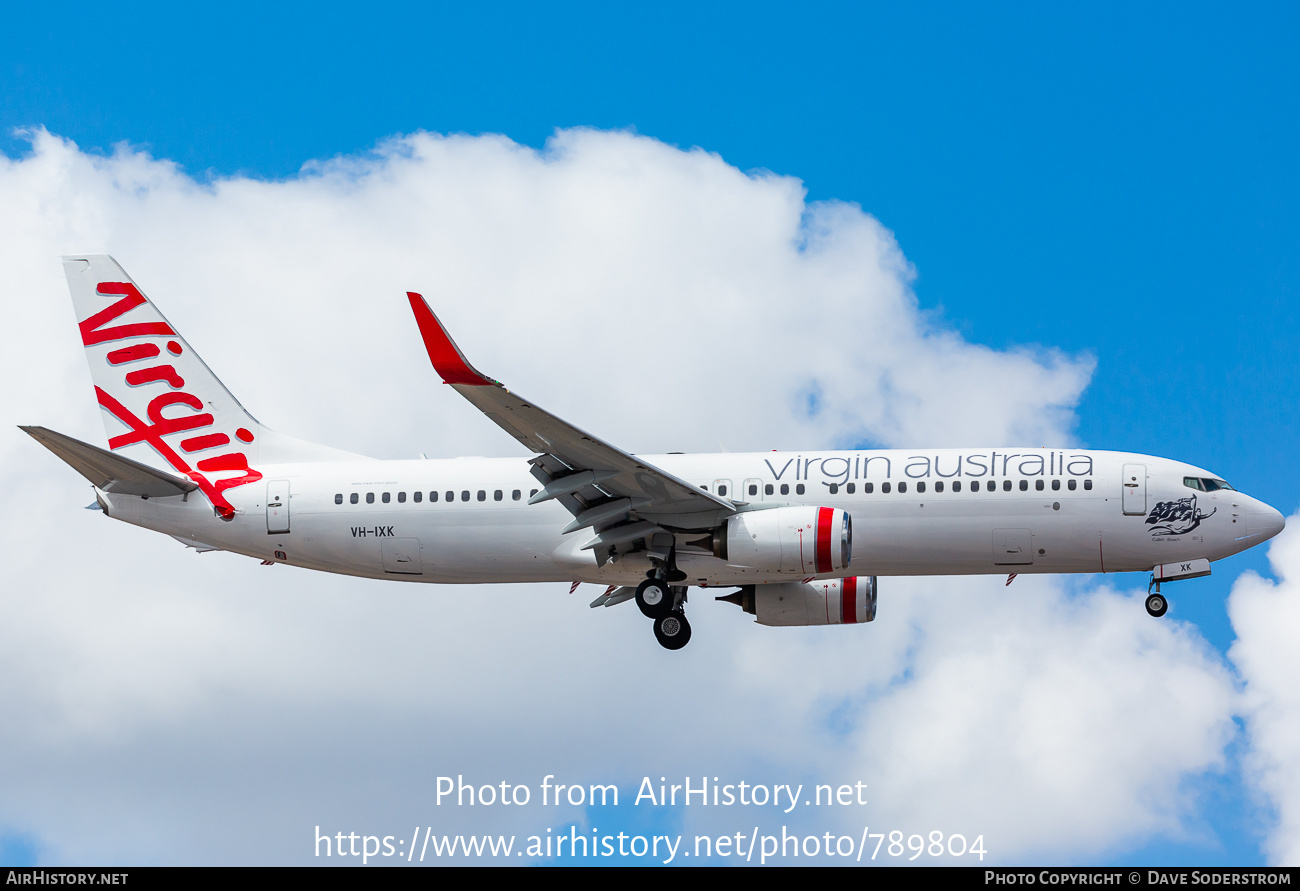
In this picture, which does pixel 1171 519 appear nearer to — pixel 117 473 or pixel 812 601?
pixel 812 601

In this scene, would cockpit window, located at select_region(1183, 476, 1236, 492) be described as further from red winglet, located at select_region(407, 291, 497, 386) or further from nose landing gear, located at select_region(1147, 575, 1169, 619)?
red winglet, located at select_region(407, 291, 497, 386)

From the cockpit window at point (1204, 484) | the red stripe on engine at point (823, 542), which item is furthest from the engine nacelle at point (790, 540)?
the cockpit window at point (1204, 484)

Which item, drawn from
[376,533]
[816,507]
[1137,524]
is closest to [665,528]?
[816,507]

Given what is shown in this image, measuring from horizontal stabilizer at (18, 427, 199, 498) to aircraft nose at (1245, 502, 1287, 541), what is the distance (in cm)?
2505

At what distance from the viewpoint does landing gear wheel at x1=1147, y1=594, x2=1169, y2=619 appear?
35062mm

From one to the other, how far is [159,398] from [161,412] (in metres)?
0.45

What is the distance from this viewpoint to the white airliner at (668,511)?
34188mm

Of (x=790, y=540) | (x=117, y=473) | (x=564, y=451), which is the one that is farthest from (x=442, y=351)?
(x=117, y=473)

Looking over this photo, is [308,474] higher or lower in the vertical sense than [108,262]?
lower

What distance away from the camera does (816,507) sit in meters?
34.3

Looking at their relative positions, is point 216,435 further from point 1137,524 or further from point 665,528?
point 1137,524

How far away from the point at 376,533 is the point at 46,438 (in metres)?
7.80

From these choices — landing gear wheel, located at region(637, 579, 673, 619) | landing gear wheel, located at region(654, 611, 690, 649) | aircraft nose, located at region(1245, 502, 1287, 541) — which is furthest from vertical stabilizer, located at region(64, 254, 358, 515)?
aircraft nose, located at region(1245, 502, 1287, 541)
